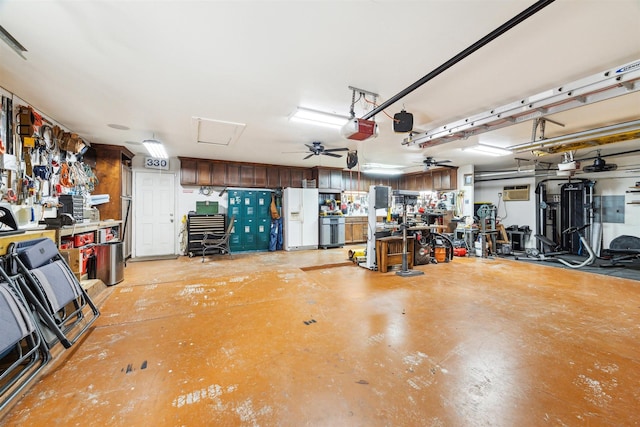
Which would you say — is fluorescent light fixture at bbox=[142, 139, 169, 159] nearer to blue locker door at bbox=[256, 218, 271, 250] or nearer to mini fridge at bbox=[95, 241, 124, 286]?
mini fridge at bbox=[95, 241, 124, 286]

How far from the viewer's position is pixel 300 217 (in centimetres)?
775

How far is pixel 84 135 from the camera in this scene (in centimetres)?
471

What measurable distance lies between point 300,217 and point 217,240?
247 centimetres

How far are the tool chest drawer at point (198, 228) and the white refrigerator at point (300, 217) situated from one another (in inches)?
75.6

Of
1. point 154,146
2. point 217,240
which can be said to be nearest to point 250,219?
point 217,240

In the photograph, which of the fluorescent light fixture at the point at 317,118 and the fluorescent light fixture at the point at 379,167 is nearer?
the fluorescent light fixture at the point at 317,118

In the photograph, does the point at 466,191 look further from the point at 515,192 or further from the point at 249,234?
the point at 249,234

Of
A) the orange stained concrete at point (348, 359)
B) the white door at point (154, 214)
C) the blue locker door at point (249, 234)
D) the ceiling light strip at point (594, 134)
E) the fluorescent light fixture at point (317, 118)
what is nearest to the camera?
the orange stained concrete at point (348, 359)

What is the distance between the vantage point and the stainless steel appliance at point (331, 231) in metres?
8.00

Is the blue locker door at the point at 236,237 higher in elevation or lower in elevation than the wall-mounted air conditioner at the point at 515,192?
lower

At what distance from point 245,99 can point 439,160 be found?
5838mm

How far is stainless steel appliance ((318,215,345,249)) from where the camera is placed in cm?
800

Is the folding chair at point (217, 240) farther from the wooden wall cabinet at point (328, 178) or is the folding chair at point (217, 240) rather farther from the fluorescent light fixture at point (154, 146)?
the wooden wall cabinet at point (328, 178)

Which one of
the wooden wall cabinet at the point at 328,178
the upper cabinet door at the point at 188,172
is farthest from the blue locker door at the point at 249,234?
the wooden wall cabinet at the point at 328,178
